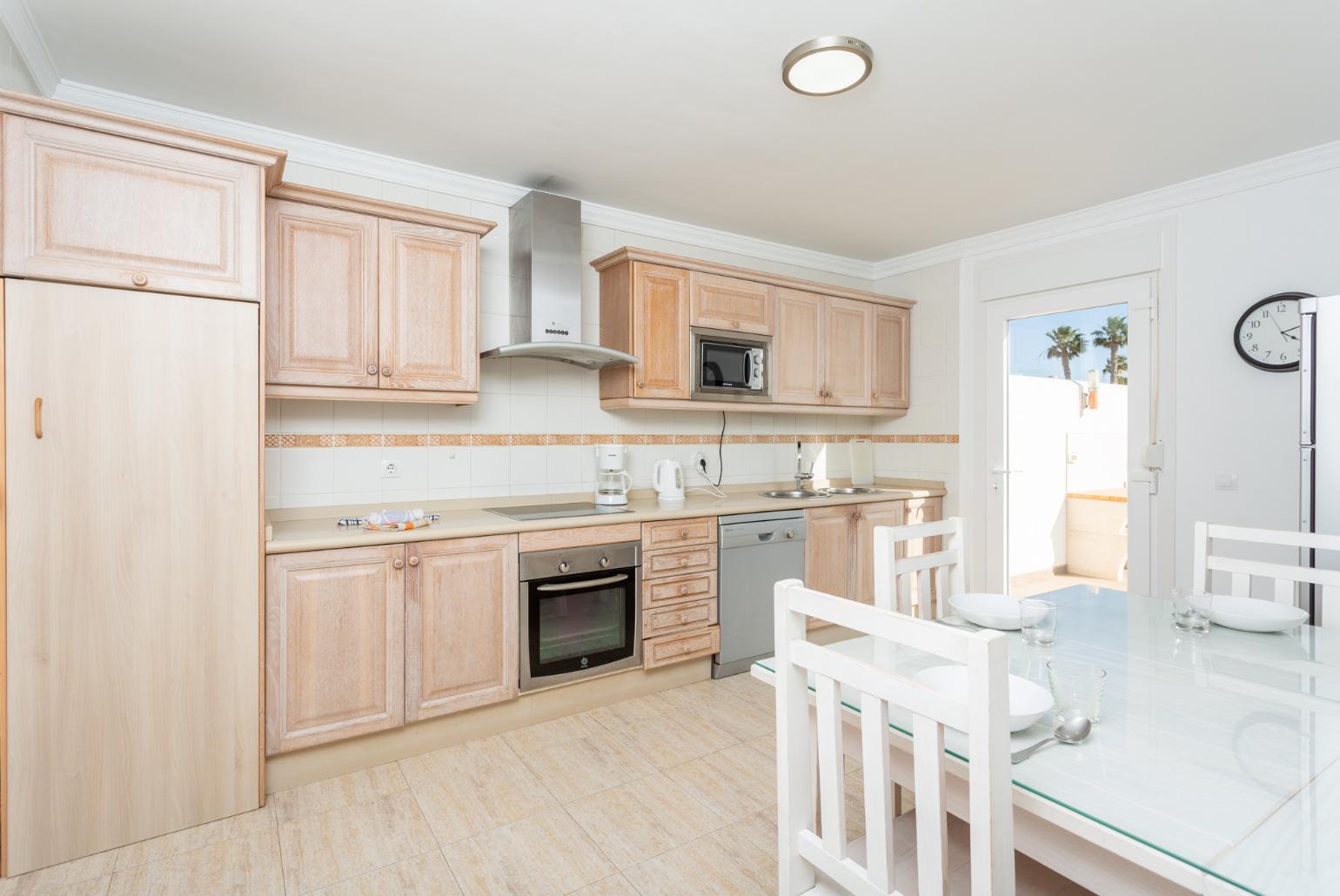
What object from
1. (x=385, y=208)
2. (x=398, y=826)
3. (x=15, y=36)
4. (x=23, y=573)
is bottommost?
(x=398, y=826)

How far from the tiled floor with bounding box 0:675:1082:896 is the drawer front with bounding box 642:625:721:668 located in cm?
43

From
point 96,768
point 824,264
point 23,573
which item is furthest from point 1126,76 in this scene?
point 96,768

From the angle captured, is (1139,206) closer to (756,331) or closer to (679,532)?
(756,331)

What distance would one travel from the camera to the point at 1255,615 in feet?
5.63

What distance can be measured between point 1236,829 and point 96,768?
2.71 m

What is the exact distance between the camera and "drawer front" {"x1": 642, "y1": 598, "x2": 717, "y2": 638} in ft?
10.3

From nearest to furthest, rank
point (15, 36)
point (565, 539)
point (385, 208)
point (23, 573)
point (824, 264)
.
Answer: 1. point (23, 573)
2. point (15, 36)
3. point (385, 208)
4. point (565, 539)
5. point (824, 264)

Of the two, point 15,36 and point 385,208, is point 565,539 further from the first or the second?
point 15,36

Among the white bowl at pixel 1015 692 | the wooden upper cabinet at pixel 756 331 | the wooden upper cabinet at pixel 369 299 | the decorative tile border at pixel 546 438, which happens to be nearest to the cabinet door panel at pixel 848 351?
the wooden upper cabinet at pixel 756 331

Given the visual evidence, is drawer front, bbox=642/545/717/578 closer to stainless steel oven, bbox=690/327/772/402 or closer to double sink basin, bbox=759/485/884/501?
double sink basin, bbox=759/485/884/501

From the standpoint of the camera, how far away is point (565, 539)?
288 cm

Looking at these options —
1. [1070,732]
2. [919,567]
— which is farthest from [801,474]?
[1070,732]

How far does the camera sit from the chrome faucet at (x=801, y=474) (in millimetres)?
4152

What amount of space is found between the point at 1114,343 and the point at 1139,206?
71cm
